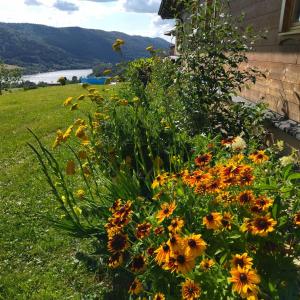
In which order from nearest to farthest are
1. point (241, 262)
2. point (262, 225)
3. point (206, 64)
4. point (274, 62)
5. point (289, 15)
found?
point (241, 262), point (262, 225), point (289, 15), point (206, 64), point (274, 62)

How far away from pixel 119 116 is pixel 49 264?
7.12ft

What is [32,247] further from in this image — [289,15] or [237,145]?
[289,15]

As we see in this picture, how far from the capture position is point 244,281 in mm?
2018

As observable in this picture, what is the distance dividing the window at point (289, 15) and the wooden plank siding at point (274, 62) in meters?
0.16

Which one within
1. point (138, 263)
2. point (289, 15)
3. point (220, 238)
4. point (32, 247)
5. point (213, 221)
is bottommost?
point (32, 247)

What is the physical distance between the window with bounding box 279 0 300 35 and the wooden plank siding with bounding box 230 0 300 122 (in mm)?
164

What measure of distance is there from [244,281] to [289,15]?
484 cm

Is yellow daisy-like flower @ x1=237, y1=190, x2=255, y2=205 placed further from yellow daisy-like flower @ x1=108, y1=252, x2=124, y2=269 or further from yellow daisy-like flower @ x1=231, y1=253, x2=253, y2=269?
yellow daisy-like flower @ x1=108, y1=252, x2=124, y2=269

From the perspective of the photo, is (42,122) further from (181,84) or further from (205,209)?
(205,209)

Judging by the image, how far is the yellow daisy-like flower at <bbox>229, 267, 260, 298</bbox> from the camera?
6.56 feet

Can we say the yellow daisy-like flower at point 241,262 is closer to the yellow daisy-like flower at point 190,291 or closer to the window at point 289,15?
the yellow daisy-like flower at point 190,291

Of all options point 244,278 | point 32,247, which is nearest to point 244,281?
point 244,278

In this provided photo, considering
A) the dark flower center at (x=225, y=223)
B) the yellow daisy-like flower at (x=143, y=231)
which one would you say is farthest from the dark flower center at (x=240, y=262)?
the yellow daisy-like flower at (x=143, y=231)

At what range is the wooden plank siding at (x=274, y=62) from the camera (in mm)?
5414
